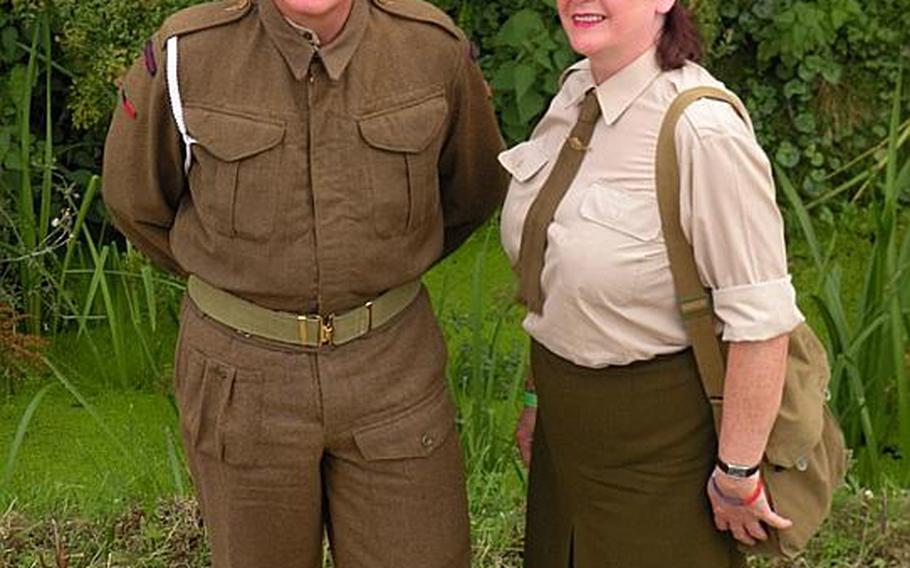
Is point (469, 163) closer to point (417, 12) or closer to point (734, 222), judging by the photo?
point (417, 12)

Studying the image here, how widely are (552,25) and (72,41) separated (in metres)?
1.32

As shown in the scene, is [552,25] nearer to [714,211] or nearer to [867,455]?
[867,455]

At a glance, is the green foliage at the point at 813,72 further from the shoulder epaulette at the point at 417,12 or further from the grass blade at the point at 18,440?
the shoulder epaulette at the point at 417,12

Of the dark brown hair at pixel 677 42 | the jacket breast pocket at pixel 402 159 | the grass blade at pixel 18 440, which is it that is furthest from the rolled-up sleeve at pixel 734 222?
the grass blade at pixel 18 440

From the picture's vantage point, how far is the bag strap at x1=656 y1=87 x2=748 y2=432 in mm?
2193

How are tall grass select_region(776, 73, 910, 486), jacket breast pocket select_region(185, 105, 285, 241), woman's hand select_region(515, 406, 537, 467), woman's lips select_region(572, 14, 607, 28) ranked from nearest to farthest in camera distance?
1. woman's lips select_region(572, 14, 607, 28)
2. jacket breast pocket select_region(185, 105, 285, 241)
3. woman's hand select_region(515, 406, 537, 467)
4. tall grass select_region(776, 73, 910, 486)

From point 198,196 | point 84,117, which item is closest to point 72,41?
point 84,117

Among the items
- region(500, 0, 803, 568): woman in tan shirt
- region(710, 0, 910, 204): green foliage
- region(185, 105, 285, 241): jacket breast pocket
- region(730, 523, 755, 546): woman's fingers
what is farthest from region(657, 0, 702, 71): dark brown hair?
region(710, 0, 910, 204): green foliage

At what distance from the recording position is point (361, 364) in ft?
8.13

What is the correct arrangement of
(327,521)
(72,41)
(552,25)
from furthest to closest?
(552,25), (72,41), (327,521)

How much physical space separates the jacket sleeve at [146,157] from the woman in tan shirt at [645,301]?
47cm

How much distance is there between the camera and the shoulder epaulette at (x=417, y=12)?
8.07 ft

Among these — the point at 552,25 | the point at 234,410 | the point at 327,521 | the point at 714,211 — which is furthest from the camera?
the point at 552,25

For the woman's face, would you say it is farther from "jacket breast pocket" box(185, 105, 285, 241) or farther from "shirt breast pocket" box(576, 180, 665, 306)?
"jacket breast pocket" box(185, 105, 285, 241)
